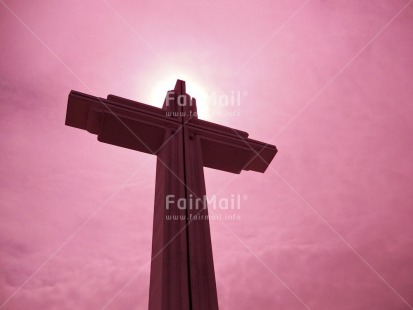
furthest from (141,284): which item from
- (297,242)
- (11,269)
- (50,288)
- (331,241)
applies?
(331,241)

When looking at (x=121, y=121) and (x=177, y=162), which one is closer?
(x=177, y=162)

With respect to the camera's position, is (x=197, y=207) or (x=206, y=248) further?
(x=197, y=207)

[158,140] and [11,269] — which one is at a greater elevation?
[11,269]

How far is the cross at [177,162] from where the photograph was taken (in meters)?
2.04

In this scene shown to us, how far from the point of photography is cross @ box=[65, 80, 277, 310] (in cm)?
204

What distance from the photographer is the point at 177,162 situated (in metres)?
2.74

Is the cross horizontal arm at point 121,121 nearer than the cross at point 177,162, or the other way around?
the cross at point 177,162

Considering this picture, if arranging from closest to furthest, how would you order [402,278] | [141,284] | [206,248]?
[206,248] → [141,284] → [402,278]

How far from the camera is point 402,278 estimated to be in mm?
8055

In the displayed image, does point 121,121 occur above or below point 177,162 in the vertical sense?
above

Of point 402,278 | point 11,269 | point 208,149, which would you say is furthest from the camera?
point 402,278

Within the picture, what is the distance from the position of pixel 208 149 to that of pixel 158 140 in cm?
46

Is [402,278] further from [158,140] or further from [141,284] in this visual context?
[158,140]

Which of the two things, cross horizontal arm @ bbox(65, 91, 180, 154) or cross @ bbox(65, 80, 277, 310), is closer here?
cross @ bbox(65, 80, 277, 310)
